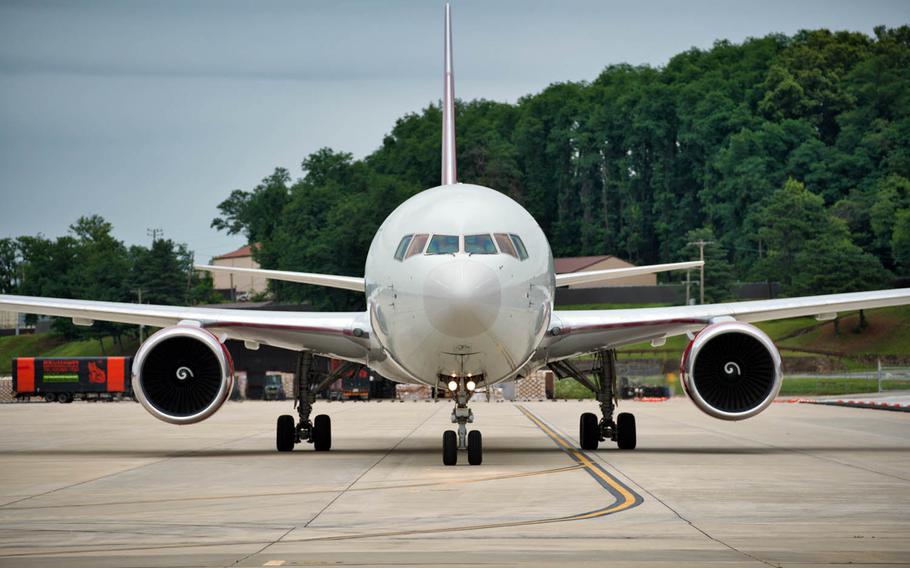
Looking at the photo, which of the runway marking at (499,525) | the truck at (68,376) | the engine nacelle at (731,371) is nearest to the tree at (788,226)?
the truck at (68,376)

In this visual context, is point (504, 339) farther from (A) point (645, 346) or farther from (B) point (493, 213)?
(A) point (645, 346)

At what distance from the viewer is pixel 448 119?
24.0m

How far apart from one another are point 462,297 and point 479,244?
1.05m

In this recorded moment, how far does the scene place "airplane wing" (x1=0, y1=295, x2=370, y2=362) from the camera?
63.2 feet

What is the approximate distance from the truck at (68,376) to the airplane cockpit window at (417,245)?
5038 cm

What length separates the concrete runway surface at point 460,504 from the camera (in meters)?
9.58

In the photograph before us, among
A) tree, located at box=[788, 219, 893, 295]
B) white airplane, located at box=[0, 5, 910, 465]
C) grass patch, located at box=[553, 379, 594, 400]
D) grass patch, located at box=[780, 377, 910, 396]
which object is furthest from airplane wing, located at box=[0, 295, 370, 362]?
A: tree, located at box=[788, 219, 893, 295]

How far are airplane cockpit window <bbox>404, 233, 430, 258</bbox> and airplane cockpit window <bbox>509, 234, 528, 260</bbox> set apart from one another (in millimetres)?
1148

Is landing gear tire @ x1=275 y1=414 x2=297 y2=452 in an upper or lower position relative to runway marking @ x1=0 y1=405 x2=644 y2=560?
upper

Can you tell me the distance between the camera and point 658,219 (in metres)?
132

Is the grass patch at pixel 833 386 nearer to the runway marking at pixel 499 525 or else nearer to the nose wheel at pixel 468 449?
the nose wheel at pixel 468 449

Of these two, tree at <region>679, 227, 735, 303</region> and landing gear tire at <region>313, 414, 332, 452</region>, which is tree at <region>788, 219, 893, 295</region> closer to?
tree at <region>679, 227, 735, 303</region>

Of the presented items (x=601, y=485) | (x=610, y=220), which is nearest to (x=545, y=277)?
(x=601, y=485)

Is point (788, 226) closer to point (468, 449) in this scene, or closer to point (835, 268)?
point (835, 268)
